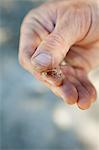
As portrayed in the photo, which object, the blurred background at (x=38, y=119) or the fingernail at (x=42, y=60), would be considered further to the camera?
the blurred background at (x=38, y=119)

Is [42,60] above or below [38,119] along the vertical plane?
above

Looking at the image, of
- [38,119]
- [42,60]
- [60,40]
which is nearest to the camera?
[42,60]

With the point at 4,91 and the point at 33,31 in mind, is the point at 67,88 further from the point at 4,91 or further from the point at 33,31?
the point at 4,91

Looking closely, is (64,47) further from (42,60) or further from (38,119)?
(38,119)

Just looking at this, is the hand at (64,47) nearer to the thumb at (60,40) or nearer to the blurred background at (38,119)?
the thumb at (60,40)

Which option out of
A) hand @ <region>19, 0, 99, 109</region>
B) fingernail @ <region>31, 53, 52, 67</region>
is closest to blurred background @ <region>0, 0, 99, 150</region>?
hand @ <region>19, 0, 99, 109</region>

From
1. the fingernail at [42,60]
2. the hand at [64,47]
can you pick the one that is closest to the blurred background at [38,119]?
the hand at [64,47]

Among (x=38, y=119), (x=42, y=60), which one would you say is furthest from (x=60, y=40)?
(x=38, y=119)
